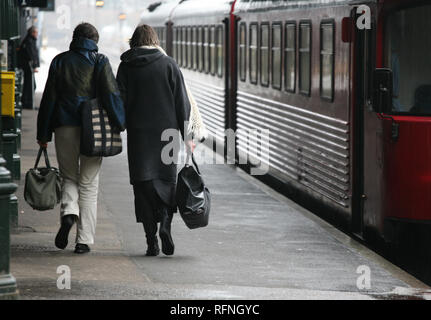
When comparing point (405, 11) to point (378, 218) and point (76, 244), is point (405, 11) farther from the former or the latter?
point (76, 244)

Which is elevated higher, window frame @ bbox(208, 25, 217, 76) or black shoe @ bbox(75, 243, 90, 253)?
window frame @ bbox(208, 25, 217, 76)

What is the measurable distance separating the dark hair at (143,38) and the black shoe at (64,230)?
4.63ft

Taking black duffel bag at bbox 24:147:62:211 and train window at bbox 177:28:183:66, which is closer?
black duffel bag at bbox 24:147:62:211

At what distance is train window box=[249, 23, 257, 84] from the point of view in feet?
56.5

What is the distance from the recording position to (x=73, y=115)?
9.16 m

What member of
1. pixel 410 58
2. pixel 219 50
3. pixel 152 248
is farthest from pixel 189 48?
pixel 152 248

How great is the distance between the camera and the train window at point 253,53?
17.2 m

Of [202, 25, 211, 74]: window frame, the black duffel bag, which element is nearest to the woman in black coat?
the black duffel bag

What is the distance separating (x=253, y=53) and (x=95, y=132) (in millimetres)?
8668

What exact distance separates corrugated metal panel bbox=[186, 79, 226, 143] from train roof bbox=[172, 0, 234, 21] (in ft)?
4.34

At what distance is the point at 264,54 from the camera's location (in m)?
16.5

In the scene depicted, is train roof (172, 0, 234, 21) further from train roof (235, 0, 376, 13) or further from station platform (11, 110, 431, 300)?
station platform (11, 110, 431, 300)
